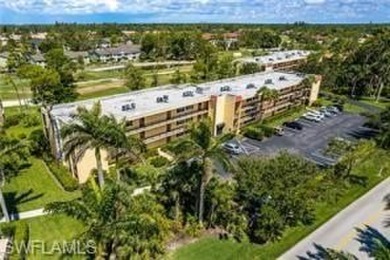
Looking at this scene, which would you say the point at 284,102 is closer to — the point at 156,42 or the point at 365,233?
the point at 365,233

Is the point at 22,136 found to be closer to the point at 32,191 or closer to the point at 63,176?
the point at 63,176

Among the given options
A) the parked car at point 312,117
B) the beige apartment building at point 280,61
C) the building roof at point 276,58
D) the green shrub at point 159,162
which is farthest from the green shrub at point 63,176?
the building roof at point 276,58

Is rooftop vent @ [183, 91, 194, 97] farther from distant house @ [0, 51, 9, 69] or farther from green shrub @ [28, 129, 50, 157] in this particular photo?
distant house @ [0, 51, 9, 69]

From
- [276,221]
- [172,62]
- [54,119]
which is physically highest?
[54,119]

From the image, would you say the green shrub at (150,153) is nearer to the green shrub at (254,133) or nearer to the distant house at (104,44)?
the green shrub at (254,133)

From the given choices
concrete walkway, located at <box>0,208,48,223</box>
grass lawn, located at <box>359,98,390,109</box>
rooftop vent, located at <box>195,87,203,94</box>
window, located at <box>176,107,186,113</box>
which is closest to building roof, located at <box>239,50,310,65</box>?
grass lawn, located at <box>359,98,390,109</box>

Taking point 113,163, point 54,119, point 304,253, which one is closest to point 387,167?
point 304,253
